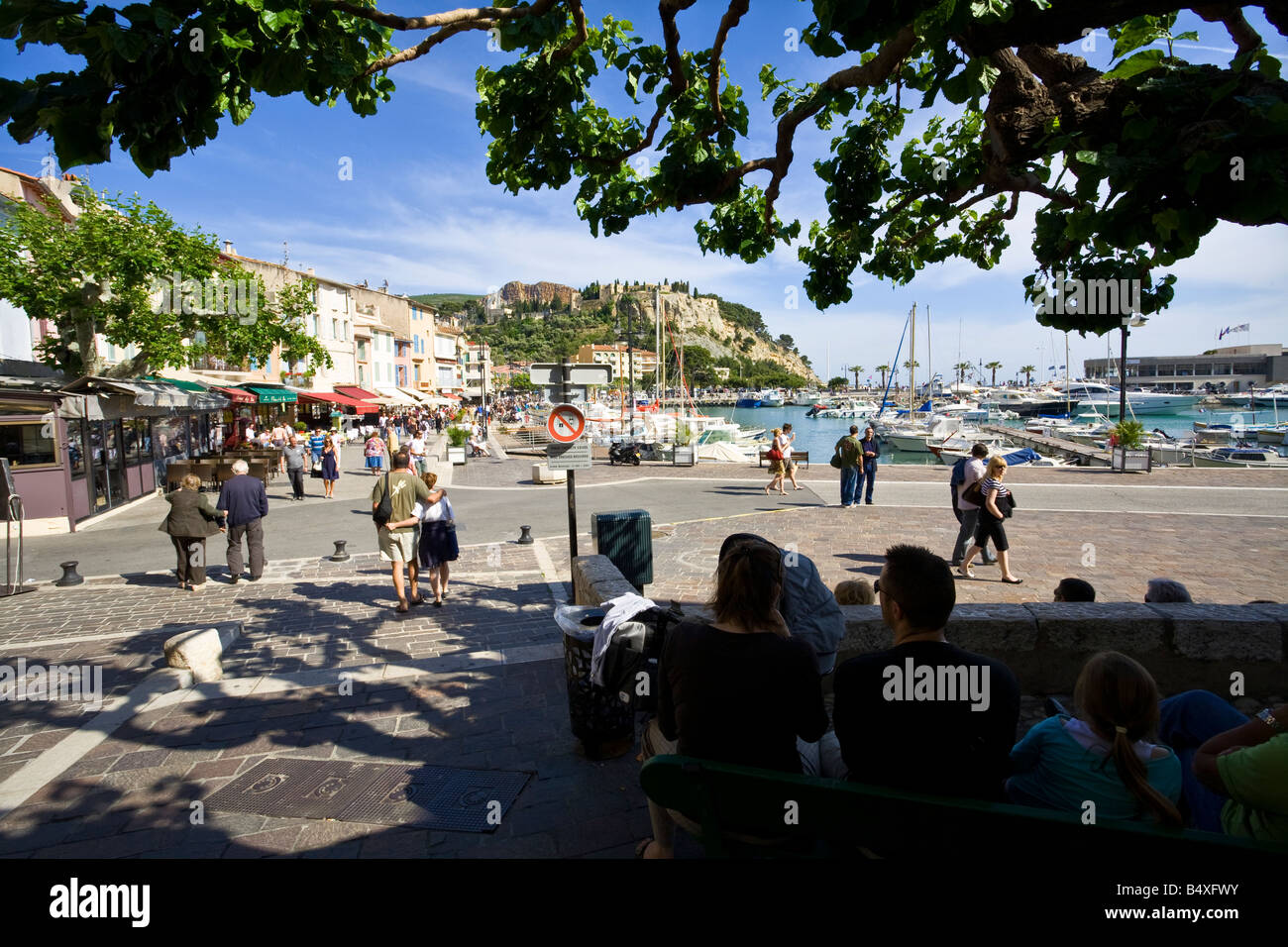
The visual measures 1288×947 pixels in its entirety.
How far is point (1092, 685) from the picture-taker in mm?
2418

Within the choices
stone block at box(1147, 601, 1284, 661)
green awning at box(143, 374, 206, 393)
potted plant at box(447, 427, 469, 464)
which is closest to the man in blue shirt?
green awning at box(143, 374, 206, 393)

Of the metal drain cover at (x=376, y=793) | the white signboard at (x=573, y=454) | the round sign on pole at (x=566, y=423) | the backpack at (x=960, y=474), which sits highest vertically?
the round sign on pole at (x=566, y=423)

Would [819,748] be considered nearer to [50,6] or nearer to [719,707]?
[719,707]

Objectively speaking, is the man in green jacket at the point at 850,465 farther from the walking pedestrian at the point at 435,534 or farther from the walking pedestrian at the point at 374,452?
the walking pedestrian at the point at 374,452

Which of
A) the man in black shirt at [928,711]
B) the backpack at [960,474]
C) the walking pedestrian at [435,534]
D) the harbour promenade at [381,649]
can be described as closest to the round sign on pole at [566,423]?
the walking pedestrian at [435,534]

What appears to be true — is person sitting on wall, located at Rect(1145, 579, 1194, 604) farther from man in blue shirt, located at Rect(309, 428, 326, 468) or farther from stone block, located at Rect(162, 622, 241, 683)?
man in blue shirt, located at Rect(309, 428, 326, 468)

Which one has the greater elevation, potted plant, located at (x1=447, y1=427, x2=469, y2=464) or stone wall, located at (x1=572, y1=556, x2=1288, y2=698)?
potted plant, located at (x1=447, y1=427, x2=469, y2=464)

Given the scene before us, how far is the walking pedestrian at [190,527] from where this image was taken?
331 inches

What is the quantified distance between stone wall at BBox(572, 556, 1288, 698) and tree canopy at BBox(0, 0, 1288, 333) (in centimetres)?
197

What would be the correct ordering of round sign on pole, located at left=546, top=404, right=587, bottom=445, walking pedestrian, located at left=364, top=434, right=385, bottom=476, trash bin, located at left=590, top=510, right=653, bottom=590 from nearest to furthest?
1. trash bin, located at left=590, top=510, right=653, bottom=590
2. round sign on pole, located at left=546, top=404, right=587, bottom=445
3. walking pedestrian, located at left=364, top=434, right=385, bottom=476

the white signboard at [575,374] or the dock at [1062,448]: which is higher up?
the white signboard at [575,374]

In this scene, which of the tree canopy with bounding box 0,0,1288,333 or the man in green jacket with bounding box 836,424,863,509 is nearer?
the tree canopy with bounding box 0,0,1288,333

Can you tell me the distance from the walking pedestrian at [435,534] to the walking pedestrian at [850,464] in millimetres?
8229

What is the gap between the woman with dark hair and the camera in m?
2.47
